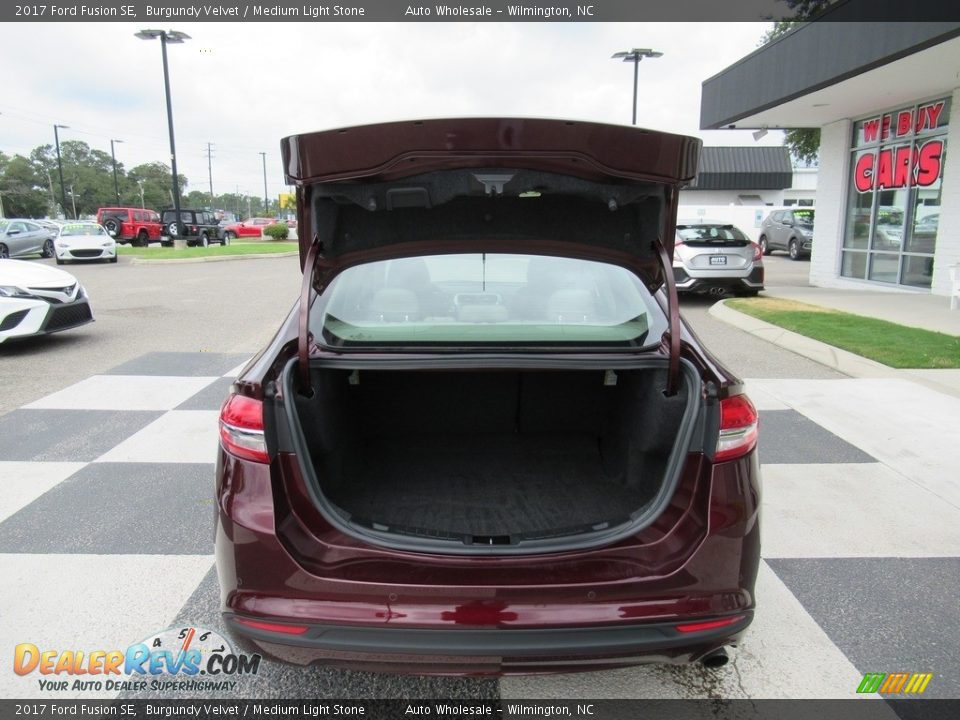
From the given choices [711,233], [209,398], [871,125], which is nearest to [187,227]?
[711,233]

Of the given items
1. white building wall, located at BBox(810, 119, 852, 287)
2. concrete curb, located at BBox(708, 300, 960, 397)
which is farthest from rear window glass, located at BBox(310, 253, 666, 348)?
white building wall, located at BBox(810, 119, 852, 287)

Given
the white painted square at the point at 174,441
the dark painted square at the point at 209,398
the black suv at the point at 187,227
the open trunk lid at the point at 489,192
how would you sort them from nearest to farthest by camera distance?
the open trunk lid at the point at 489,192 < the white painted square at the point at 174,441 < the dark painted square at the point at 209,398 < the black suv at the point at 187,227

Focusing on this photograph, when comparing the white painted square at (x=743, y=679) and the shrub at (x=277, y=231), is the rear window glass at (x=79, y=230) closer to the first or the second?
the shrub at (x=277, y=231)

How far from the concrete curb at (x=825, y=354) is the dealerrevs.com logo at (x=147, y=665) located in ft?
19.2

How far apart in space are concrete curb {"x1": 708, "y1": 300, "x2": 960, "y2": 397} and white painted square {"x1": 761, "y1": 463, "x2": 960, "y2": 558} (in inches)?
91.8

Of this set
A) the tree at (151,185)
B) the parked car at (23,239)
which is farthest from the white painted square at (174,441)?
the tree at (151,185)

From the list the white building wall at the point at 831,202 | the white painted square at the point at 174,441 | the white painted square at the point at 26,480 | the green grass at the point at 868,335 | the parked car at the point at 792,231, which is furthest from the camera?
the parked car at the point at 792,231

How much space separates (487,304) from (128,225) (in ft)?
106

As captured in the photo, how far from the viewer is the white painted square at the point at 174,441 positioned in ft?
13.8

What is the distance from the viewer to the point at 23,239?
21547 millimetres

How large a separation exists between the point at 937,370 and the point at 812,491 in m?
3.45

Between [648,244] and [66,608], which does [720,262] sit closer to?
[648,244]

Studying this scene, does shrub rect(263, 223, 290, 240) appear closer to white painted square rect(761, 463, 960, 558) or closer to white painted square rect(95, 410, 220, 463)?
white painted square rect(95, 410, 220, 463)

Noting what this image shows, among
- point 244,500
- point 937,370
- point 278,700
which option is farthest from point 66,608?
point 937,370
